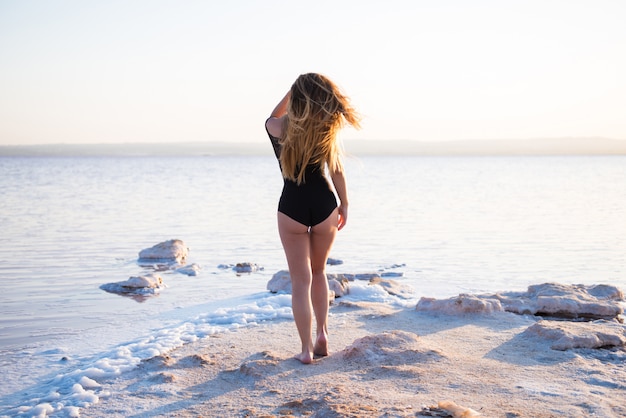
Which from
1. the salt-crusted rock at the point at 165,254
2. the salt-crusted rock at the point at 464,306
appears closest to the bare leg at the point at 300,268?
the salt-crusted rock at the point at 464,306

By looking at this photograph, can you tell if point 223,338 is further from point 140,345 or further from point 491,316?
point 491,316

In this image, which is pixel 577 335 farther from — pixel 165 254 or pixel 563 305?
pixel 165 254

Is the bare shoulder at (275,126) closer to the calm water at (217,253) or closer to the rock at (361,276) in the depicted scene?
the calm water at (217,253)

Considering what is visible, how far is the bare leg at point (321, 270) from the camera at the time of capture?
4.58m

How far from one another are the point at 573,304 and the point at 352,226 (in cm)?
1025

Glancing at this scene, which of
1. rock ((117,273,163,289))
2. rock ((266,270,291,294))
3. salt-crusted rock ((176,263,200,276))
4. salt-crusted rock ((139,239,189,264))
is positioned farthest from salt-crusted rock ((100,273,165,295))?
salt-crusted rock ((139,239,189,264))

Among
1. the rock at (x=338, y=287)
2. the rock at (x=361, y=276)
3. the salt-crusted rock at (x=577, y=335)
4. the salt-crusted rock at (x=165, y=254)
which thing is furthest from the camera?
the salt-crusted rock at (x=165, y=254)

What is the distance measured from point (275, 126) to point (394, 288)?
13.9ft

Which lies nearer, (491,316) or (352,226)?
(491,316)

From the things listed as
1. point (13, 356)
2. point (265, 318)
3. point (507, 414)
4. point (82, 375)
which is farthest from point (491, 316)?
point (13, 356)

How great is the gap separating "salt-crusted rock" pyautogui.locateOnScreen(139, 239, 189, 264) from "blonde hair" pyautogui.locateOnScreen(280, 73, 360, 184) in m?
6.97

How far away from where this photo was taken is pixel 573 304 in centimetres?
655

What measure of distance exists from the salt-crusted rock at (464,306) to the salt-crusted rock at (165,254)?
5.80 m

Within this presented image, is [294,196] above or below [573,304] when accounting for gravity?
above
